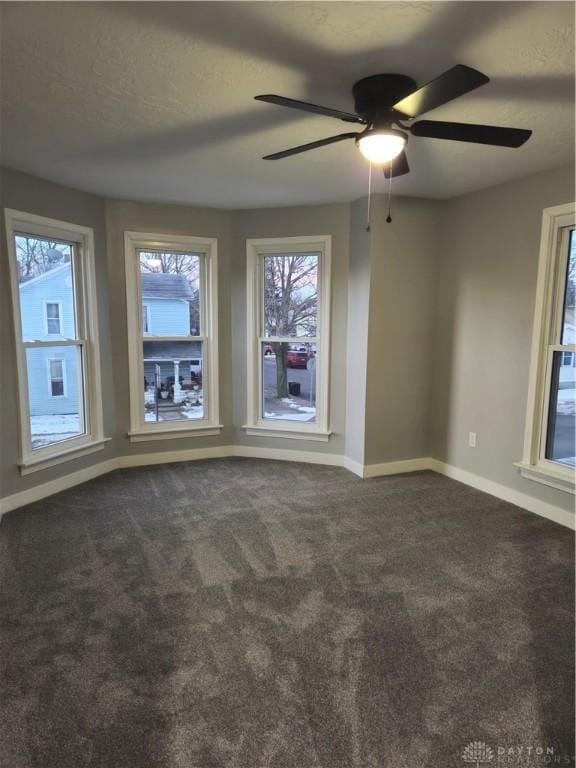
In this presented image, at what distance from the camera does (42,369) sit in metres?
3.70

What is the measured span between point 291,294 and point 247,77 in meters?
2.59

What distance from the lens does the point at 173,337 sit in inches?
176

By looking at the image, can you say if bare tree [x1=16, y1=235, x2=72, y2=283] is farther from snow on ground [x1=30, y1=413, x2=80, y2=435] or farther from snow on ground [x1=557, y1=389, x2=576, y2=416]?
snow on ground [x1=557, y1=389, x2=576, y2=416]

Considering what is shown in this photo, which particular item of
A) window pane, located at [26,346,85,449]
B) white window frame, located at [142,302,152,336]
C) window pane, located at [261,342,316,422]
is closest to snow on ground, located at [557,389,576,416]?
window pane, located at [261,342,316,422]

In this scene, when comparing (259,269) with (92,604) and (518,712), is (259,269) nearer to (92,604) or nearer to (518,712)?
(92,604)

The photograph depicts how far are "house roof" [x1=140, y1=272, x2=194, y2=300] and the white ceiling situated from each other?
122 cm

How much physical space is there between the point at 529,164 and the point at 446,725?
3220mm

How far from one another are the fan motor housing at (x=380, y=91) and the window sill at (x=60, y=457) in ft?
10.6

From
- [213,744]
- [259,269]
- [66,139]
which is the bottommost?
[213,744]

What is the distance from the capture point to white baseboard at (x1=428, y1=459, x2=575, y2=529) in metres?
3.27

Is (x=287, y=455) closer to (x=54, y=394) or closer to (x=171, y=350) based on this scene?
(x=171, y=350)

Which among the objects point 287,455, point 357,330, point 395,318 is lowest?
point 287,455

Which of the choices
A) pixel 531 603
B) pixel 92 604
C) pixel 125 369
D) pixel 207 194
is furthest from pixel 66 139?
pixel 531 603

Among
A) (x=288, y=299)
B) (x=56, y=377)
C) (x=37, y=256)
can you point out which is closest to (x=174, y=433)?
(x=56, y=377)
